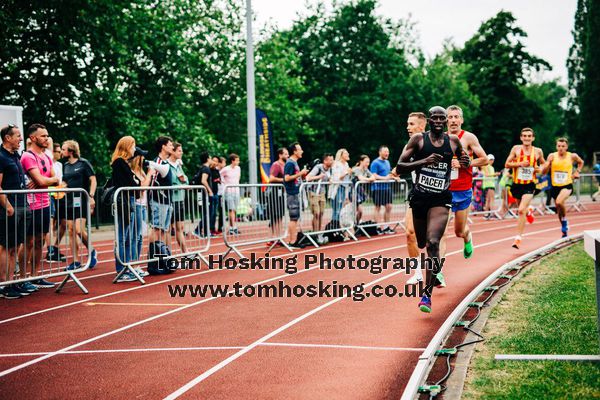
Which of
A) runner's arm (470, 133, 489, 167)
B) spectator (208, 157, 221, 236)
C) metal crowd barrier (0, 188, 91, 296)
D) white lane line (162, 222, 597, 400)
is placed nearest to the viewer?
white lane line (162, 222, 597, 400)

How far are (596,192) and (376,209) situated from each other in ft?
60.3

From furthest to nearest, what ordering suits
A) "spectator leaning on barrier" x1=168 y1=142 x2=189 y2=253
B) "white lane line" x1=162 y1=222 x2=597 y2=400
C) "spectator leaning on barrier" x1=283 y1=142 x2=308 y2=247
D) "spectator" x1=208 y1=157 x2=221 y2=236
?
"spectator" x1=208 y1=157 x2=221 y2=236 < "spectator leaning on barrier" x1=283 y1=142 x2=308 y2=247 < "spectator leaning on barrier" x1=168 y1=142 x2=189 y2=253 < "white lane line" x1=162 y1=222 x2=597 y2=400

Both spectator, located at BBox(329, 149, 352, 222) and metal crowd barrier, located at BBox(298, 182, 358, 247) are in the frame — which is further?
spectator, located at BBox(329, 149, 352, 222)

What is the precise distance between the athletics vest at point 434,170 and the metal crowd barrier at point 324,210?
7139mm

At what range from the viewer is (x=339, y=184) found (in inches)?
599

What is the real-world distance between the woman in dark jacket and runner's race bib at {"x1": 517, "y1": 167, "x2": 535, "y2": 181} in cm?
682

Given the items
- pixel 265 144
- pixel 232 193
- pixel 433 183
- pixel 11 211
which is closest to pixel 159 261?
pixel 11 211

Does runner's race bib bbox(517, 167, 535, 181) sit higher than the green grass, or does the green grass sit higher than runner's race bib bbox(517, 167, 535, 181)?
runner's race bib bbox(517, 167, 535, 181)

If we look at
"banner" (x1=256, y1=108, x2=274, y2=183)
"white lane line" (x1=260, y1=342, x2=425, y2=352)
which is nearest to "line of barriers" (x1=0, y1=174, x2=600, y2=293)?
"banner" (x1=256, y1=108, x2=274, y2=183)

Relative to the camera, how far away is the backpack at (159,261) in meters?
10.5

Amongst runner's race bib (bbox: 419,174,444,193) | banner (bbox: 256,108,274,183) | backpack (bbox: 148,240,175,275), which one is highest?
banner (bbox: 256,108,274,183)

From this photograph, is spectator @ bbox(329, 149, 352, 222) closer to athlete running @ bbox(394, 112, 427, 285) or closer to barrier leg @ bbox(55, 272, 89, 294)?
athlete running @ bbox(394, 112, 427, 285)

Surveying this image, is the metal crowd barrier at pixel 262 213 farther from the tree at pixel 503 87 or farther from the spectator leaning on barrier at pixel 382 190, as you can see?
the tree at pixel 503 87

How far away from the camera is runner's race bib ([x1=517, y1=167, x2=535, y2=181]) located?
12.1 m
